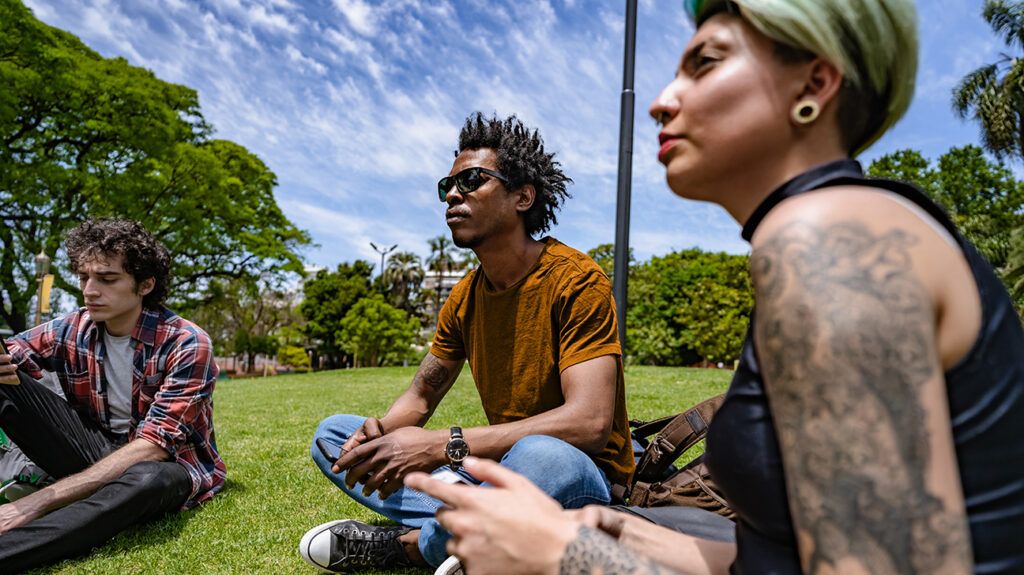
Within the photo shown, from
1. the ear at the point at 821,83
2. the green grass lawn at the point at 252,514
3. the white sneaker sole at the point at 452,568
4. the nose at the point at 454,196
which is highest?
the nose at the point at 454,196

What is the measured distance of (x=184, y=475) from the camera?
3961 mm

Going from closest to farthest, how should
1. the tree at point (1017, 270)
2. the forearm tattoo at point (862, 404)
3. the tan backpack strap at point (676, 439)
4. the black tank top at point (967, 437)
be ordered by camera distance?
the forearm tattoo at point (862, 404), the black tank top at point (967, 437), the tan backpack strap at point (676, 439), the tree at point (1017, 270)

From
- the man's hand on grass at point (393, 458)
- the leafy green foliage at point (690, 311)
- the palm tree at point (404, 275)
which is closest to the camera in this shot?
the man's hand on grass at point (393, 458)

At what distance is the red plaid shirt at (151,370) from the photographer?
13.4 feet

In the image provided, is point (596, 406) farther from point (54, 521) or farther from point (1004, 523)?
point (54, 521)

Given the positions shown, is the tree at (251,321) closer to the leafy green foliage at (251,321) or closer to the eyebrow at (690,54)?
the leafy green foliage at (251,321)

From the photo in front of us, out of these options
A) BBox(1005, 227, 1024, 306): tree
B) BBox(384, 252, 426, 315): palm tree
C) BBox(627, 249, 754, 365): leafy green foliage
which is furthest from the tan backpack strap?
BBox(384, 252, 426, 315): palm tree

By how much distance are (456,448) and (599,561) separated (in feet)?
5.43

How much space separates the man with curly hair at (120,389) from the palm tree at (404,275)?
164 ft

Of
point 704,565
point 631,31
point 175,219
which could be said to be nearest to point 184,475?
point 704,565

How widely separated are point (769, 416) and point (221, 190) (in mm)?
26181

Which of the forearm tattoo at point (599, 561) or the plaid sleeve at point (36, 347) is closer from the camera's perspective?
the forearm tattoo at point (599, 561)

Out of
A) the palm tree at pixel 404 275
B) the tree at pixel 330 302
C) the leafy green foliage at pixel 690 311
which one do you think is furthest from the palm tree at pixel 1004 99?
the palm tree at pixel 404 275

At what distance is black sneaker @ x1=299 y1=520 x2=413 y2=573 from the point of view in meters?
3.04
